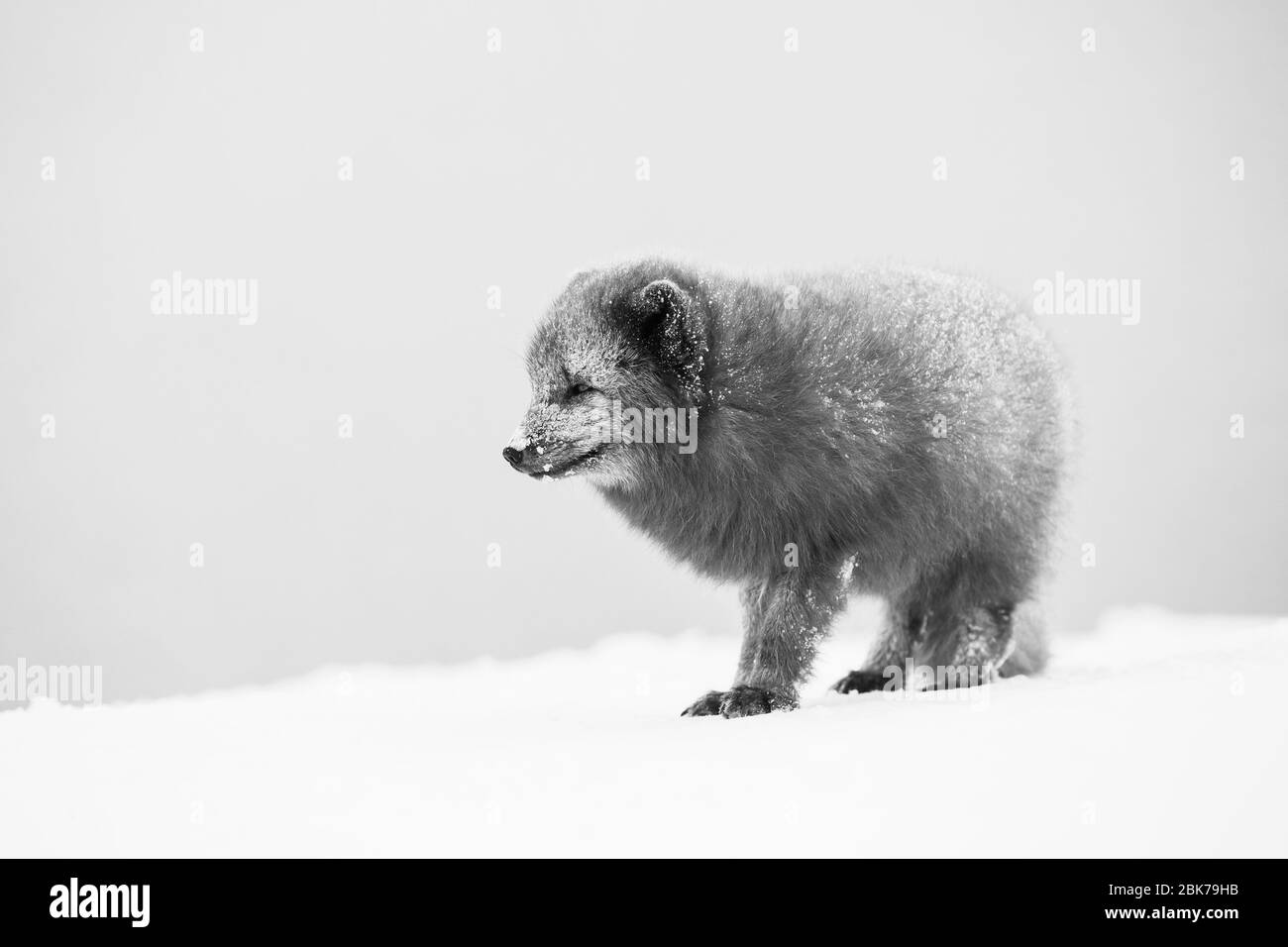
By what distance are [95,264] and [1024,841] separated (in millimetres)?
113062

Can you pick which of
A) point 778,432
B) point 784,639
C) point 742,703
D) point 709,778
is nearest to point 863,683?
point 784,639

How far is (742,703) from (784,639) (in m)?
0.46

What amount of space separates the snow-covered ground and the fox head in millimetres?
1539

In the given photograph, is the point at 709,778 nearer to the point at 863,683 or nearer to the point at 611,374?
the point at 611,374

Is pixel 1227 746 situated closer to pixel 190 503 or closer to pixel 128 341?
pixel 190 503

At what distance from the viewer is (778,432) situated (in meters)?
6.98

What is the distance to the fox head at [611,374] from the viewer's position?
23.4ft

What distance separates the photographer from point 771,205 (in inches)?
5017

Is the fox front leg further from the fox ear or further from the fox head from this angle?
the fox ear

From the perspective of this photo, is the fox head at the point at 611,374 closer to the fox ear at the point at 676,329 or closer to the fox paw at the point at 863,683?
the fox ear at the point at 676,329

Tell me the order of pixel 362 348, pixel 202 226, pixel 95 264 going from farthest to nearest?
1. pixel 202 226
2. pixel 95 264
3. pixel 362 348

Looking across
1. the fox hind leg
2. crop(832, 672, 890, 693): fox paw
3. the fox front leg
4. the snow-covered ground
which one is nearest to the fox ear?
A: the fox front leg

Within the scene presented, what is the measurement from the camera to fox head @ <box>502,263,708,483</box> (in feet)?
23.4

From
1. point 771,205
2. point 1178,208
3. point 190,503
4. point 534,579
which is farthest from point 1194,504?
point 1178,208
